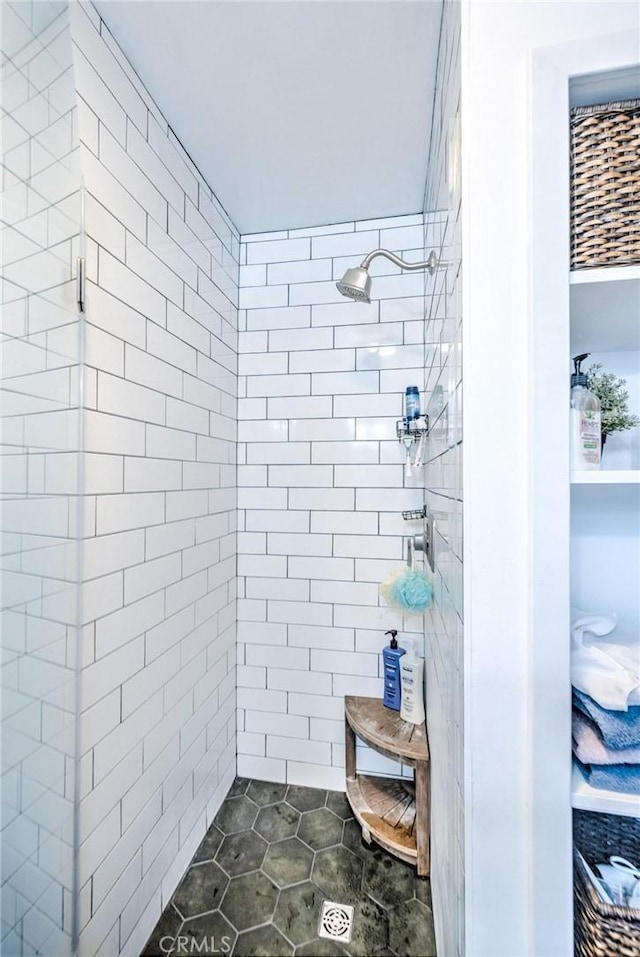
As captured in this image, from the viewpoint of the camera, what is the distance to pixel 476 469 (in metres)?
0.59

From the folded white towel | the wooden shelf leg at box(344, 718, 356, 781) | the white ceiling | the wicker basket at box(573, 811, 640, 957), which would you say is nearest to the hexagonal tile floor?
the wooden shelf leg at box(344, 718, 356, 781)

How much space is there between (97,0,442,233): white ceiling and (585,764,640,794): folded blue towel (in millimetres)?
1507

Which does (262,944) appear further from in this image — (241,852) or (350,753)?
(350,753)

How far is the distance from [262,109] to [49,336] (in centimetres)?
94

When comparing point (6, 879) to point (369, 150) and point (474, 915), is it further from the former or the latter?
point (369, 150)

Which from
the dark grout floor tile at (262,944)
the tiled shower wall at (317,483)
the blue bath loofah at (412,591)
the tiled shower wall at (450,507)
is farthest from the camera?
the tiled shower wall at (317,483)

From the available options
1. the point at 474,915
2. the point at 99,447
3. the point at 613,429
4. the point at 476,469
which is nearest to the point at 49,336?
the point at 99,447

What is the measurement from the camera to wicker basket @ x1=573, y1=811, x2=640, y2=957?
1.72 ft

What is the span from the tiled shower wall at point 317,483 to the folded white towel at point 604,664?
0.93 metres

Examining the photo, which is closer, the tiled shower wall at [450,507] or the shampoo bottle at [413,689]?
the tiled shower wall at [450,507]

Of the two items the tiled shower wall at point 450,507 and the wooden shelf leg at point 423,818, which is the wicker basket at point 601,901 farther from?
the wooden shelf leg at point 423,818

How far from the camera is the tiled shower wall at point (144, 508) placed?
35.9 inches

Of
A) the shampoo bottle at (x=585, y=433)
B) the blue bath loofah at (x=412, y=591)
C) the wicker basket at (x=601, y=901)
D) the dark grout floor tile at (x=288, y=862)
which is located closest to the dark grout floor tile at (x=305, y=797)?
the dark grout floor tile at (x=288, y=862)

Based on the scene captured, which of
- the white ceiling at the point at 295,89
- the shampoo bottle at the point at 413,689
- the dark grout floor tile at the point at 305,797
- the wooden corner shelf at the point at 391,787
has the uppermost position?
the white ceiling at the point at 295,89
